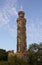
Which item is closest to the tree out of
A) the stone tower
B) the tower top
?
the stone tower

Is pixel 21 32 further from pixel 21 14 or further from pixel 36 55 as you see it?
pixel 36 55

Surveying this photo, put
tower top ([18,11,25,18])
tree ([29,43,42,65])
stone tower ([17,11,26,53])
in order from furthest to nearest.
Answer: tower top ([18,11,25,18]), stone tower ([17,11,26,53]), tree ([29,43,42,65])

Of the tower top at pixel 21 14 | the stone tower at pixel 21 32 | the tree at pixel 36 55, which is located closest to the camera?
the tree at pixel 36 55

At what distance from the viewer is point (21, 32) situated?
45750mm

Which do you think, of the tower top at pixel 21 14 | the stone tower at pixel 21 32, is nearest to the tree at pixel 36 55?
the stone tower at pixel 21 32

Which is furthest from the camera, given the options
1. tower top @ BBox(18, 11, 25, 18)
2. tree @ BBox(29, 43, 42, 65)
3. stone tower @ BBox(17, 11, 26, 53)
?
tower top @ BBox(18, 11, 25, 18)

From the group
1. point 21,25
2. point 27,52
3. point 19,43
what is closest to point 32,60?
point 27,52

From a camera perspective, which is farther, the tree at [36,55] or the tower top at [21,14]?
the tower top at [21,14]

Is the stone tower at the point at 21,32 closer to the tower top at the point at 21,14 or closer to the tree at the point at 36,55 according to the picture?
the tower top at the point at 21,14

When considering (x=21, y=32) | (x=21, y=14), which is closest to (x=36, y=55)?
(x=21, y=32)

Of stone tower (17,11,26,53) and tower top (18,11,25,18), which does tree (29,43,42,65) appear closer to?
stone tower (17,11,26,53)

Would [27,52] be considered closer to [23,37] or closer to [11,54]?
[11,54]

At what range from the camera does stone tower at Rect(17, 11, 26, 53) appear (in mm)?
44438

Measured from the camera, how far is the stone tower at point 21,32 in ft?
146
